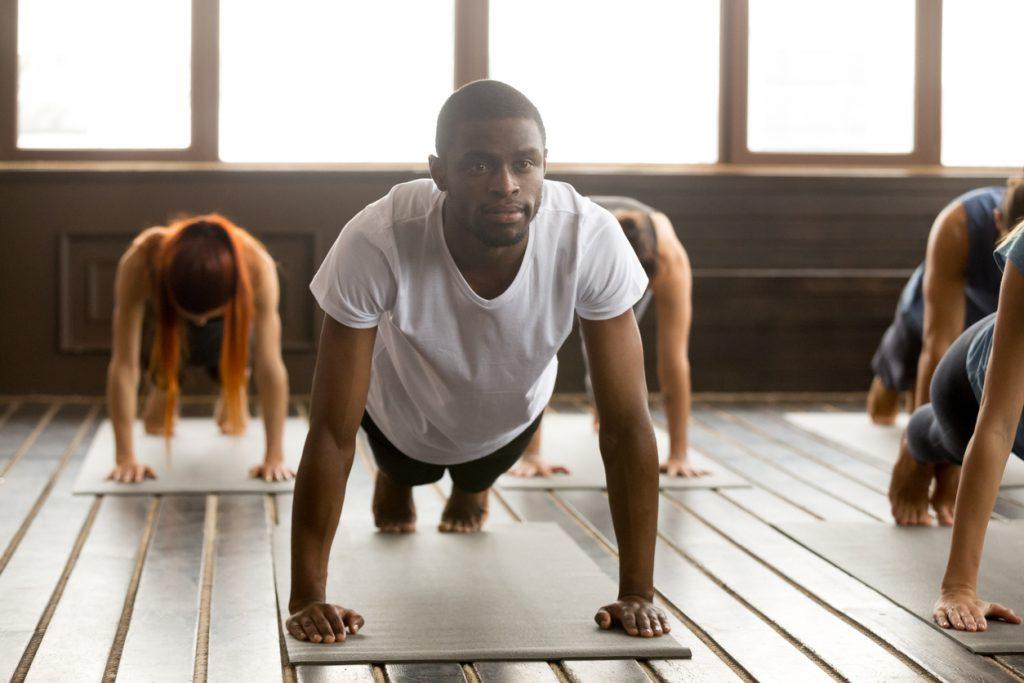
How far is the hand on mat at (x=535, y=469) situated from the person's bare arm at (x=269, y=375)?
57cm

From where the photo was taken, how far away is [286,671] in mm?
1903

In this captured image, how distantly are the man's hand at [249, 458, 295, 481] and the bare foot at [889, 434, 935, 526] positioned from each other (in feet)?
4.65

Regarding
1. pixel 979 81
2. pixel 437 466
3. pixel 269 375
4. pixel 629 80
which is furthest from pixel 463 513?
pixel 979 81

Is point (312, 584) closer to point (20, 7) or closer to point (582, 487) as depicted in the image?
point (582, 487)

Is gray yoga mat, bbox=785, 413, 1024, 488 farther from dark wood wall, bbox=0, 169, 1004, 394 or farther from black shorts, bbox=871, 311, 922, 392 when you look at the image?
dark wood wall, bbox=0, 169, 1004, 394

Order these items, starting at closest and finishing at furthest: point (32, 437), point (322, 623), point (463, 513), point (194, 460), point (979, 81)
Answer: point (322, 623)
point (463, 513)
point (194, 460)
point (32, 437)
point (979, 81)

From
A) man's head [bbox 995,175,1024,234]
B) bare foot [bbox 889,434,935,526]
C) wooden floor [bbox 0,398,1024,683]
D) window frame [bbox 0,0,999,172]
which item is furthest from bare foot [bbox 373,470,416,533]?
window frame [bbox 0,0,999,172]

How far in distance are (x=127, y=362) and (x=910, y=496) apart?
188 cm

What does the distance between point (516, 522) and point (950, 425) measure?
0.92 m

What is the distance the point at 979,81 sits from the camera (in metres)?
5.47

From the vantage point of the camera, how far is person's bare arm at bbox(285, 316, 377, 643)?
198 centimetres

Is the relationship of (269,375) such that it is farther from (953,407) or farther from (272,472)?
(953,407)

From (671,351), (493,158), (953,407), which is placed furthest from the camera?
(671,351)

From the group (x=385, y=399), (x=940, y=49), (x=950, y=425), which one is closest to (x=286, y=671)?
(x=385, y=399)
